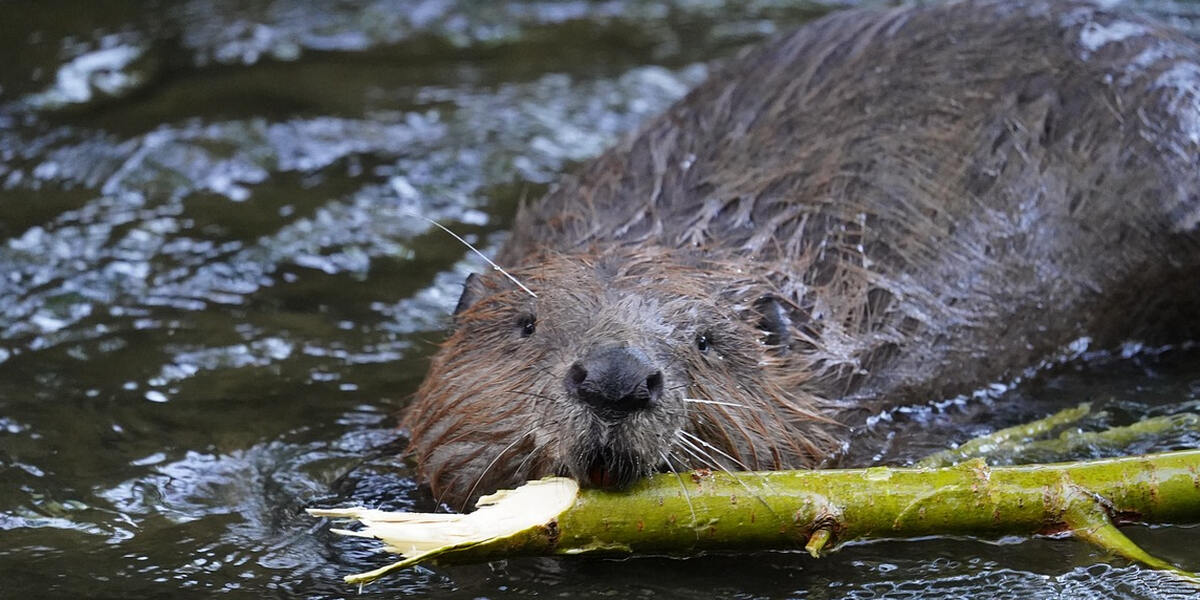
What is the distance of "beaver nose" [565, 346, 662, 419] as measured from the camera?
139 inches

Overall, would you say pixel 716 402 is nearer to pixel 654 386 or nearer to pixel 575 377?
pixel 654 386

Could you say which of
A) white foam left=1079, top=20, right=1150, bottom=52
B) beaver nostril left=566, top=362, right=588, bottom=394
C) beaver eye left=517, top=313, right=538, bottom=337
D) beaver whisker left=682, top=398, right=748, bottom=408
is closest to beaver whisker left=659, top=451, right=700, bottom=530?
beaver whisker left=682, top=398, right=748, bottom=408

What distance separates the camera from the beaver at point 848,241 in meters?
4.10

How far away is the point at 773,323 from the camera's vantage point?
14.7 ft

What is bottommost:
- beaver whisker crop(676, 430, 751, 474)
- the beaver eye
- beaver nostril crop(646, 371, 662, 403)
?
beaver whisker crop(676, 430, 751, 474)

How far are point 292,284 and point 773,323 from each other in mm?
2180

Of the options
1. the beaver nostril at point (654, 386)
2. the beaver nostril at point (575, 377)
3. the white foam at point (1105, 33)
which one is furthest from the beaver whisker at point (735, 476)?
the white foam at point (1105, 33)

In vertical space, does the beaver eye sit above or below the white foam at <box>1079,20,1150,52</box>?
below

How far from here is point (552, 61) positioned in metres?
8.21

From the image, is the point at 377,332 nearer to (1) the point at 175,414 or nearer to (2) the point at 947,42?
(1) the point at 175,414

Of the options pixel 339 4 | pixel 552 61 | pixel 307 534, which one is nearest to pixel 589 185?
pixel 307 534

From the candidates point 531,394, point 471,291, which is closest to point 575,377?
point 531,394

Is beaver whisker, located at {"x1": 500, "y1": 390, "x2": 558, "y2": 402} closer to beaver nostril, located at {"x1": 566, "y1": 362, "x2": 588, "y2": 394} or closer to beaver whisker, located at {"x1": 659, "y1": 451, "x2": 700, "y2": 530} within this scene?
beaver nostril, located at {"x1": 566, "y1": 362, "x2": 588, "y2": 394}

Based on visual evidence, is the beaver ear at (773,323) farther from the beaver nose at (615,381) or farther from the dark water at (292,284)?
the beaver nose at (615,381)
